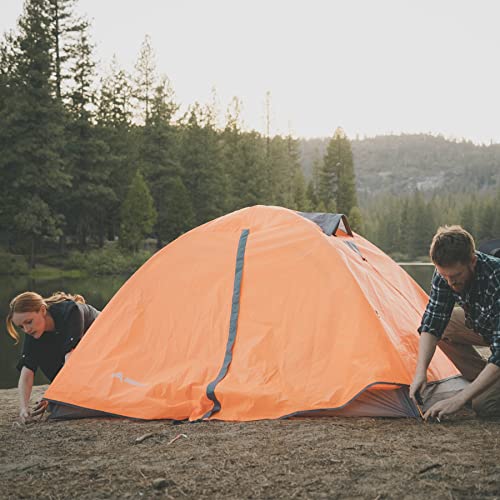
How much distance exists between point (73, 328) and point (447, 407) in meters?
2.97

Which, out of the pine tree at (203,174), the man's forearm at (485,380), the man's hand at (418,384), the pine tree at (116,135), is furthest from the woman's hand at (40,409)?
the pine tree at (203,174)

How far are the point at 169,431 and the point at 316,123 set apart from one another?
7657 centimetres

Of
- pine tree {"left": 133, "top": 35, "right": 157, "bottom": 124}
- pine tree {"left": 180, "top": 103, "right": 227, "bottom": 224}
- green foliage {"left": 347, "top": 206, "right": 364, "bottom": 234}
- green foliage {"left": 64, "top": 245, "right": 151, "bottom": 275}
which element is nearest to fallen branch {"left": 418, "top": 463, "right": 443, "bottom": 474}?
green foliage {"left": 64, "top": 245, "right": 151, "bottom": 275}

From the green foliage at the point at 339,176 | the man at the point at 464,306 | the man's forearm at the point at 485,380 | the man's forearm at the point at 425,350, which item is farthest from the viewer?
the green foliage at the point at 339,176

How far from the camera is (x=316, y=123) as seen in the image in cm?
7781

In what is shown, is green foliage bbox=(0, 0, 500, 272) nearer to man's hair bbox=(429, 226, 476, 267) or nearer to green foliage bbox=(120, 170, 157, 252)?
green foliage bbox=(120, 170, 157, 252)

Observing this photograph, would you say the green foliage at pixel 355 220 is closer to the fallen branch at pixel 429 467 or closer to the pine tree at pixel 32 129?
the pine tree at pixel 32 129

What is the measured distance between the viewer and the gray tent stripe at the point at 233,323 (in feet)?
13.9

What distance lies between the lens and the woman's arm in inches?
175

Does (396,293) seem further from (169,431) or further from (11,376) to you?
(11,376)

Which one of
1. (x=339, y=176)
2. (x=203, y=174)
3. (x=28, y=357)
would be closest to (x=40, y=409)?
(x=28, y=357)

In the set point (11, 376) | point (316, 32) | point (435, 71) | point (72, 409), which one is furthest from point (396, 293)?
point (435, 71)

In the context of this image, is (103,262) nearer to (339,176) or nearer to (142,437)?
(142,437)

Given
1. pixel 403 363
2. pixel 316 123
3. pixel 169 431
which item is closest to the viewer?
pixel 169 431
